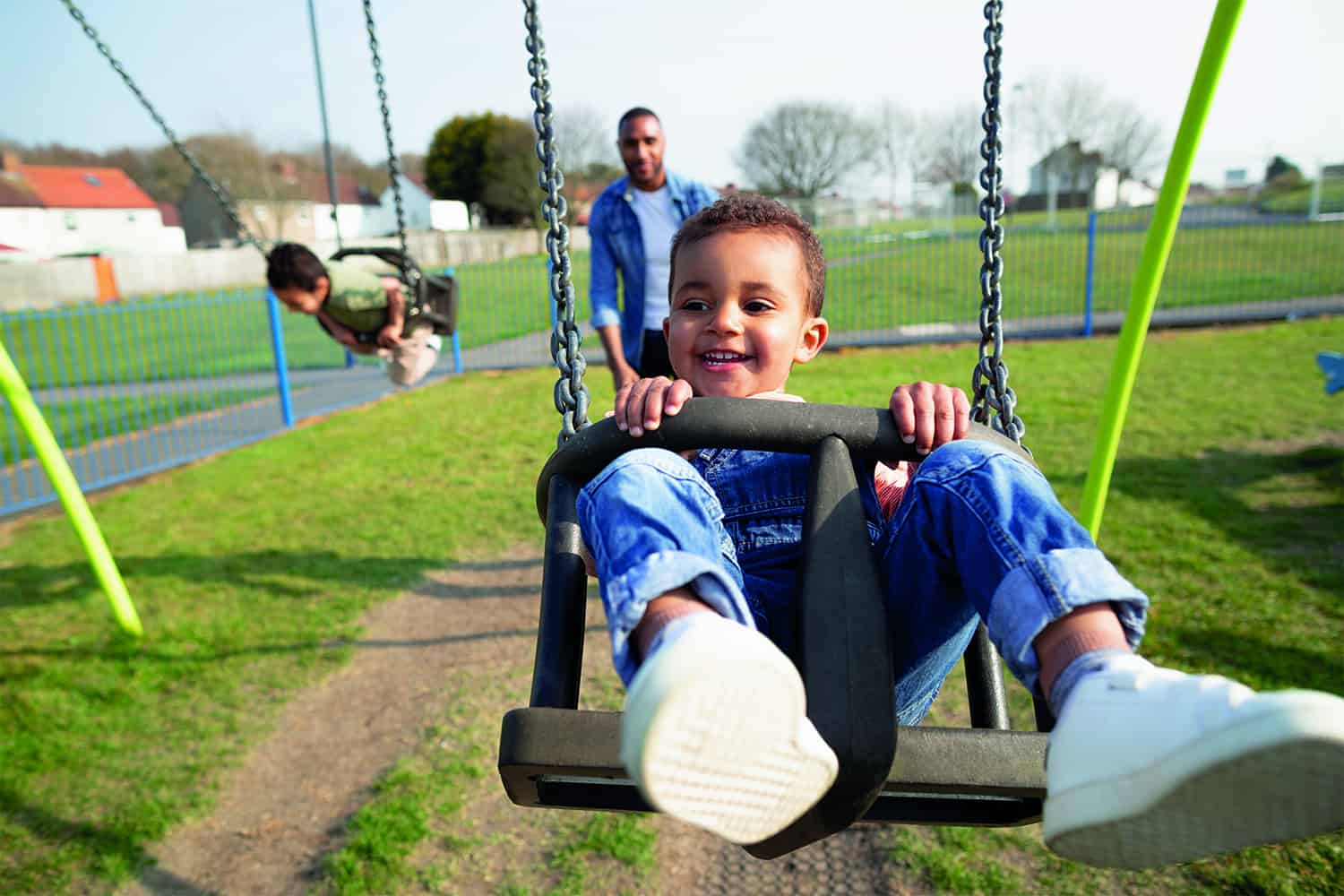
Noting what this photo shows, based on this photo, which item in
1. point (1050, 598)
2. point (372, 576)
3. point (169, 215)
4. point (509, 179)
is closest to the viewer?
point (1050, 598)

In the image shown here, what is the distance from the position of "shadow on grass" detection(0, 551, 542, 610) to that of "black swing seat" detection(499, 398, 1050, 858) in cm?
325

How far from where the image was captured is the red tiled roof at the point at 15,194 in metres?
30.0

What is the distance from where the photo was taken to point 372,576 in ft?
15.9

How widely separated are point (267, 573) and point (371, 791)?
91.7 inches

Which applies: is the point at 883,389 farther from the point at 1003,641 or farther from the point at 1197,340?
the point at 1003,641

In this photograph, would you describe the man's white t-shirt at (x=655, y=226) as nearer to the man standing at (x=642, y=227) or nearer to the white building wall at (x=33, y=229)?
the man standing at (x=642, y=227)

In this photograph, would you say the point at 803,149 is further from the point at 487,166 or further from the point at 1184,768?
the point at 1184,768

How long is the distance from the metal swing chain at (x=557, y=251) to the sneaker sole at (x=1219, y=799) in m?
0.89

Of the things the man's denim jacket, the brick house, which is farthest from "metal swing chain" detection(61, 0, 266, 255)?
the brick house

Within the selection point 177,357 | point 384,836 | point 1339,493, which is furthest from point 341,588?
point 177,357

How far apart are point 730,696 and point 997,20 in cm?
157

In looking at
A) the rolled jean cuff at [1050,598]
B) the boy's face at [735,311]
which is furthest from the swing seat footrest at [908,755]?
the boy's face at [735,311]

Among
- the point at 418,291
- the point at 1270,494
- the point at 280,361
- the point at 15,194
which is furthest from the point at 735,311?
the point at 15,194

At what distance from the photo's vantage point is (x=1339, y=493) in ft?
16.2
